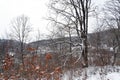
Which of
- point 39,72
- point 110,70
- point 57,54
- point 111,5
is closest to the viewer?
point 39,72

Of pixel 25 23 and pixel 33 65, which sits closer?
pixel 33 65

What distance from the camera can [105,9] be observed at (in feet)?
101

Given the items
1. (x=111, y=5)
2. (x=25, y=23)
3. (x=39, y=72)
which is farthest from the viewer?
(x=25, y=23)

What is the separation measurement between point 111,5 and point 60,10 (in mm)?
10025

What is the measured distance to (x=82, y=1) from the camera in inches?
843

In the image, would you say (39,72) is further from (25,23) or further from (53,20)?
(25,23)

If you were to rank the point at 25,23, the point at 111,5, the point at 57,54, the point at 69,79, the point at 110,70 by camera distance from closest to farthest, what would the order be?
the point at 69,79
the point at 110,70
the point at 57,54
the point at 111,5
the point at 25,23

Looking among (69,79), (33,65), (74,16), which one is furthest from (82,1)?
(33,65)

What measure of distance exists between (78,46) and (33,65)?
12.4 metres

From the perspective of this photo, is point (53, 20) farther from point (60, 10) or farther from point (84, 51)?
point (84, 51)

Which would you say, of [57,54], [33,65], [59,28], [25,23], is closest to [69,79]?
[33,65]

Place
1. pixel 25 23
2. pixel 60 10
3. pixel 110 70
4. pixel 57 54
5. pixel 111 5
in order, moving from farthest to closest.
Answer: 1. pixel 25 23
2. pixel 111 5
3. pixel 60 10
4. pixel 57 54
5. pixel 110 70

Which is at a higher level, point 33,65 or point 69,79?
point 33,65

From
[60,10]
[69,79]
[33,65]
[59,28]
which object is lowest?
[69,79]
